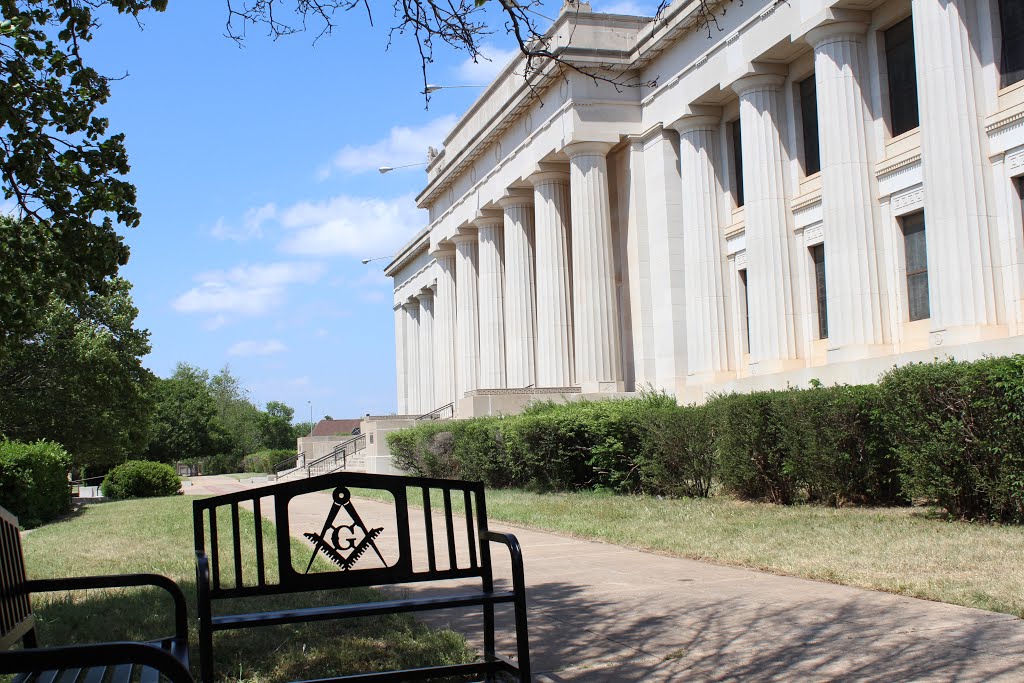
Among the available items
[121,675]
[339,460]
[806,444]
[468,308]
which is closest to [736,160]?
[806,444]

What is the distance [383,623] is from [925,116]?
56.7ft

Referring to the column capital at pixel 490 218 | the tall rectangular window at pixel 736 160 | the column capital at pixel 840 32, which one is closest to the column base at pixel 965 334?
the column capital at pixel 840 32

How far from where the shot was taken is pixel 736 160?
2914cm

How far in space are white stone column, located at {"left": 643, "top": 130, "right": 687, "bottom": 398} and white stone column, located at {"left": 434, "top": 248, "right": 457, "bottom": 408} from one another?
1833 centimetres

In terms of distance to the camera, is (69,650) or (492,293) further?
(492,293)

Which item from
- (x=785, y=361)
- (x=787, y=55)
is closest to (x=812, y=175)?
(x=787, y=55)

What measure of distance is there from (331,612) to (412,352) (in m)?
59.6

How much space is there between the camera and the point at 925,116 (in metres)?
20.0

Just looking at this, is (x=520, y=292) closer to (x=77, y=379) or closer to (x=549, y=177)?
(x=549, y=177)

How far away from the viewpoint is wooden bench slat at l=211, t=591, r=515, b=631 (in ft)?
14.2

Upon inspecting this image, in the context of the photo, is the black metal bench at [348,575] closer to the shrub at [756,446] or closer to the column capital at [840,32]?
the shrub at [756,446]

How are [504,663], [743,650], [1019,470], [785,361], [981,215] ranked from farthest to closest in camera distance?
[785,361] < [981,215] < [1019,470] < [743,650] < [504,663]

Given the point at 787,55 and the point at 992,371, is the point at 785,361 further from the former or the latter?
the point at 992,371

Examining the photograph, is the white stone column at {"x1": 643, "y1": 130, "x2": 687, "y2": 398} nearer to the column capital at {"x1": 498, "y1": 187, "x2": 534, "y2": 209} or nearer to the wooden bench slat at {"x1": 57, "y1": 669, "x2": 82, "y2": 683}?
the column capital at {"x1": 498, "y1": 187, "x2": 534, "y2": 209}
